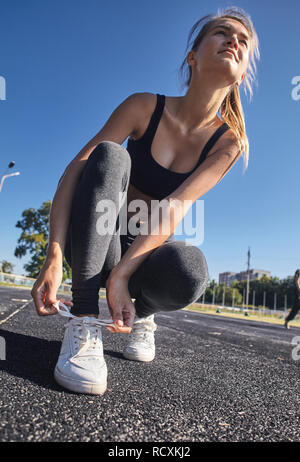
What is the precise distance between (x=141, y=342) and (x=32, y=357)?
0.59 meters

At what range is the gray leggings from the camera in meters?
1.22

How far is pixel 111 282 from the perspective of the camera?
1.16 m

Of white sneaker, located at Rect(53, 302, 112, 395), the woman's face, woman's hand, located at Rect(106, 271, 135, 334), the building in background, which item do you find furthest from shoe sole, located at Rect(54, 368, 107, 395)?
the building in background

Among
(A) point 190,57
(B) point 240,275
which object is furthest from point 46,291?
(B) point 240,275

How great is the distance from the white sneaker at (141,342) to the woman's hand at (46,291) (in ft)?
2.55

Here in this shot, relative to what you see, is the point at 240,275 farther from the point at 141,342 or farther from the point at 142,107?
the point at 142,107

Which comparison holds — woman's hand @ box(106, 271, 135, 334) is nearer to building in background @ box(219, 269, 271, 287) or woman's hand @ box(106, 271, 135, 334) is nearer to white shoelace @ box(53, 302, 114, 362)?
white shoelace @ box(53, 302, 114, 362)

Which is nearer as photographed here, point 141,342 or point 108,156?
point 108,156

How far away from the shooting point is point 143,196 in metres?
1.81

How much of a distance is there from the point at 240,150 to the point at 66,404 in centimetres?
140

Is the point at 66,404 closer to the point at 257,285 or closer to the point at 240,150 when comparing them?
the point at 240,150

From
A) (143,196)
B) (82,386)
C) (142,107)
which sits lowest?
(82,386)

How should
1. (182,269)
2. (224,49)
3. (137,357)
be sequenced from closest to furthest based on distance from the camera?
(182,269) → (224,49) → (137,357)
